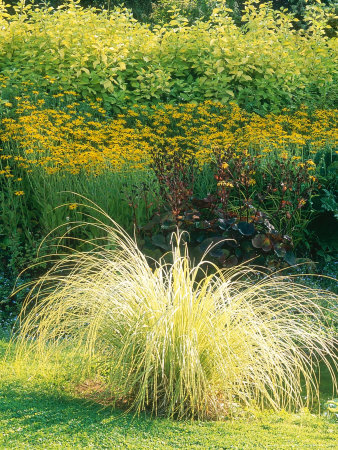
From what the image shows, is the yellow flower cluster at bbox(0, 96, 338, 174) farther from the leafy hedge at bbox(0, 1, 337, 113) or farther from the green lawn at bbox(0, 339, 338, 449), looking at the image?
the green lawn at bbox(0, 339, 338, 449)

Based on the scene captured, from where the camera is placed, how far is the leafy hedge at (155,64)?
9547 millimetres

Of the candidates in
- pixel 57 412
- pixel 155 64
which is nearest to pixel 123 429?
pixel 57 412

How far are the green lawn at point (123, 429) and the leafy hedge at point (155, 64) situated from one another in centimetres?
623

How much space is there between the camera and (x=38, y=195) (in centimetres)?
678

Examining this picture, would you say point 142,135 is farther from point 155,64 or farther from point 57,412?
point 57,412

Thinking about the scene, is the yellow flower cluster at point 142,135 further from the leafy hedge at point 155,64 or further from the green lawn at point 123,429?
the green lawn at point 123,429

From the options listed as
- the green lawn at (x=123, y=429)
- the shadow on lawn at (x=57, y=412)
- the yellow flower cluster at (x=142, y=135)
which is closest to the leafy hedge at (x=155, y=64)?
the yellow flower cluster at (x=142, y=135)

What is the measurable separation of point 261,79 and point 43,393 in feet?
24.4

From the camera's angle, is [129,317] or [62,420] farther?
[129,317]

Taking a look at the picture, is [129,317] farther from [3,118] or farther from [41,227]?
[3,118]

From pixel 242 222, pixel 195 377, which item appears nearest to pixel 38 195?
pixel 242 222

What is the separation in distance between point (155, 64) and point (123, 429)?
773cm

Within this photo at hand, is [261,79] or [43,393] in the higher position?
[261,79]

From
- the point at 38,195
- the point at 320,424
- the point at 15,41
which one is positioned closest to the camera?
the point at 320,424
